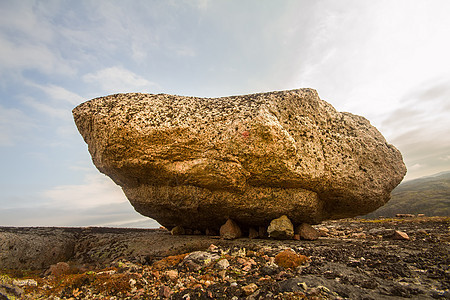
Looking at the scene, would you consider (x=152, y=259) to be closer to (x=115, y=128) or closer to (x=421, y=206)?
(x=115, y=128)

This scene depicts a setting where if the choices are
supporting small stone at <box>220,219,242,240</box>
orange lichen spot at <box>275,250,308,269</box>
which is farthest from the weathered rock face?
orange lichen spot at <box>275,250,308,269</box>

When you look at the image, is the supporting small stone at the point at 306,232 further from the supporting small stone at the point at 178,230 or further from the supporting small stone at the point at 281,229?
the supporting small stone at the point at 178,230

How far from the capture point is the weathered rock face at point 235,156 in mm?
8156

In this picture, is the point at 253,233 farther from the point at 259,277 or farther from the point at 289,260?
the point at 259,277

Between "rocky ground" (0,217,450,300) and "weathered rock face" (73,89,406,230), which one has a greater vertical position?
"weathered rock face" (73,89,406,230)

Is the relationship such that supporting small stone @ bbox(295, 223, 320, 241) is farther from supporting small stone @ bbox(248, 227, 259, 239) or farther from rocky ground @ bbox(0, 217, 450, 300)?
rocky ground @ bbox(0, 217, 450, 300)

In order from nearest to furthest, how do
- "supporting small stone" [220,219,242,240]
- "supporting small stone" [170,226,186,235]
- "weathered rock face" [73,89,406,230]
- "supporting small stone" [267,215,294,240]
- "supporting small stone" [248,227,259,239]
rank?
"weathered rock face" [73,89,406,230]
"supporting small stone" [267,215,294,240]
"supporting small stone" [220,219,242,240]
"supporting small stone" [248,227,259,239]
"supporting small stone" [170,226,186,235]

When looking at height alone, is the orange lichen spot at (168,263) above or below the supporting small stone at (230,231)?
below

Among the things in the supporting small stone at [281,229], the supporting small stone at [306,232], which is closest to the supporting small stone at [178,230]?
the supporting small stone at [281,229]

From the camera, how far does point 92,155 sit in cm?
995

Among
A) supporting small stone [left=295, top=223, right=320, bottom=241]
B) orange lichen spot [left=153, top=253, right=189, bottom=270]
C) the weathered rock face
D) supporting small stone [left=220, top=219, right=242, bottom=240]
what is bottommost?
supporting small stone [left=295, top=223, right=320, bottom=241]

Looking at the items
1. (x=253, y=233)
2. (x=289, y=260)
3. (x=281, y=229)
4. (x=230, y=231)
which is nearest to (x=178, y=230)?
(x=230, y=231)

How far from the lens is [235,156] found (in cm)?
820

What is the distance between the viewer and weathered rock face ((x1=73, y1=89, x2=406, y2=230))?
816cm
